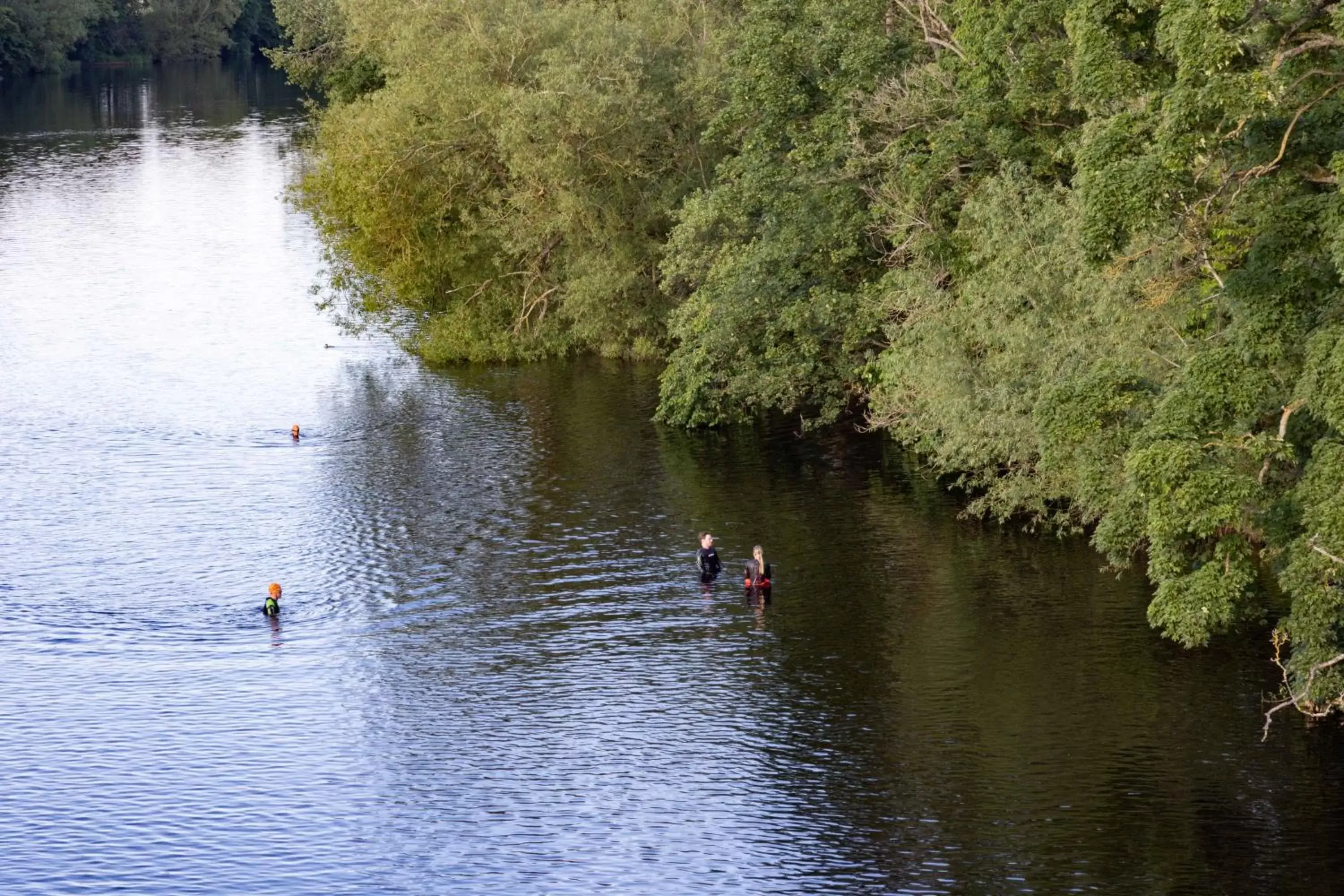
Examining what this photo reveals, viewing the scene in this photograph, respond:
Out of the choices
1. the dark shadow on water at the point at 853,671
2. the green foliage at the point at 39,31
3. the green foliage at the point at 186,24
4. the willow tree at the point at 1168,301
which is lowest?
the dark shadow on water at the point at 853,671

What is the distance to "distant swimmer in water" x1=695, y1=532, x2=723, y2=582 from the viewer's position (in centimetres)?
4325

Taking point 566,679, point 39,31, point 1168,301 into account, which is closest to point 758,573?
point 566,679

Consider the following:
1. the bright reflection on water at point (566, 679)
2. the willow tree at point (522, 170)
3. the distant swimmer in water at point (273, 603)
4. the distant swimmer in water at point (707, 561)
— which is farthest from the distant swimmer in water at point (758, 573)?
the willow tree at point (522, 170)

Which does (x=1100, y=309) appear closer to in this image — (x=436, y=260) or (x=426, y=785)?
(x=426, y=785)

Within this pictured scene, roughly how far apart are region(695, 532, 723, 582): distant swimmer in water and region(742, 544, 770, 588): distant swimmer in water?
117 cm

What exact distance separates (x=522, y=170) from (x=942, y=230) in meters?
20.2

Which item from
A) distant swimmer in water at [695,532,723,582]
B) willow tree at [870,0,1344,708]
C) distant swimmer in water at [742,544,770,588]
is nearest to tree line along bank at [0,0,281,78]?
Result: willow tree at [870,0,1344,708]

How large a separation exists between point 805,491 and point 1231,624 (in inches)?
627

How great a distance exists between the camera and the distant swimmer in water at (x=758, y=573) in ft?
A: 139

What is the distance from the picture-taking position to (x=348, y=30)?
81938 millimetres

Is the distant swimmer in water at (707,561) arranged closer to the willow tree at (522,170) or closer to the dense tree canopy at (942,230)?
the dense tree canopy at (942,230)

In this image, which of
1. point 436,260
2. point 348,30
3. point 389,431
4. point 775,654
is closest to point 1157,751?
point 775,654

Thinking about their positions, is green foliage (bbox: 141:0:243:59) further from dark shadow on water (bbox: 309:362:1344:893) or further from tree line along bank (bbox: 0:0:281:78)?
dark shadow on water (bbox: 309:362:1344:893)

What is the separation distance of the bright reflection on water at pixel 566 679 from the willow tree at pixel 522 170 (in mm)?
5901
